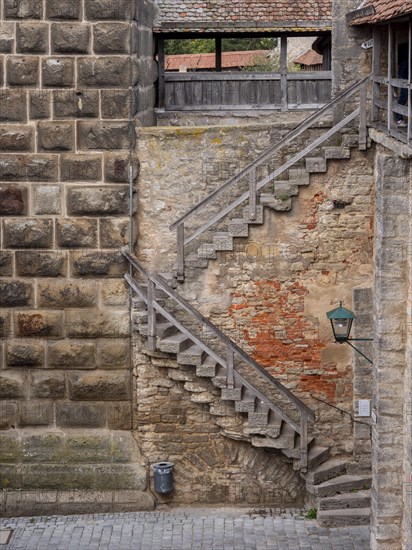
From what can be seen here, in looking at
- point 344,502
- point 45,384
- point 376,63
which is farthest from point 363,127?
point 45,384

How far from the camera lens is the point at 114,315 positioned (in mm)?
19891

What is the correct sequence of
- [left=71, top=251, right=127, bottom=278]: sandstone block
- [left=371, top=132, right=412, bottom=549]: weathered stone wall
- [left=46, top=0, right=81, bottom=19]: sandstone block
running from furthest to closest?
[left=71, top=251, right=127, bottom=278]: sandstone block < [left=46, top=0, right=81, bottom=19]: sandstone block < [left=371, top=132, right=412, bottom=549]: weathered stone wall

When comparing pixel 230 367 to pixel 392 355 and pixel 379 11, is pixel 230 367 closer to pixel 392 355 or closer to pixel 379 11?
pixel 392 355

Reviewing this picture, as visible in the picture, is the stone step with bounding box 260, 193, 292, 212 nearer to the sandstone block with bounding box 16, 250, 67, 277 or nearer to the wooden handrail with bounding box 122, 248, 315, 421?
the wooden handrail with bounding box 122, 248, 315, 421

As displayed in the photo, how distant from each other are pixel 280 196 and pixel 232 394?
8.64 ft

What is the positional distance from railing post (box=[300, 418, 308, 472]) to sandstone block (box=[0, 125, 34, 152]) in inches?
198

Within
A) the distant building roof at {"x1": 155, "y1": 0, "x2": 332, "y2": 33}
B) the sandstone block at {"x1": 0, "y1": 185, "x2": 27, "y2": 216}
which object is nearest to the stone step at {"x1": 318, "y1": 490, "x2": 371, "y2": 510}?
the sandstone block at {"x1": 0, "y1": 185, "x2": 27, "y2": 216}

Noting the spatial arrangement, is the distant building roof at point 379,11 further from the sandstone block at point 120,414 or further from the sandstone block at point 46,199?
the sandstone block at point 120,414

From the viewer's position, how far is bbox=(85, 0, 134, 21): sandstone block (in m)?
19.3

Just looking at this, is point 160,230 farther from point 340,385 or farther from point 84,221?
point 340,385

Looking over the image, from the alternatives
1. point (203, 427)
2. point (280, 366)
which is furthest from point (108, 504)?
point (280, 366)

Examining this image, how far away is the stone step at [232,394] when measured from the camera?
62.9 ft

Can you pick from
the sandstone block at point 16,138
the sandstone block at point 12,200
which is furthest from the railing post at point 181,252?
the sandstone block at point 16,138

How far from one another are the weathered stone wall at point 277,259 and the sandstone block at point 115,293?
0.53 metres
